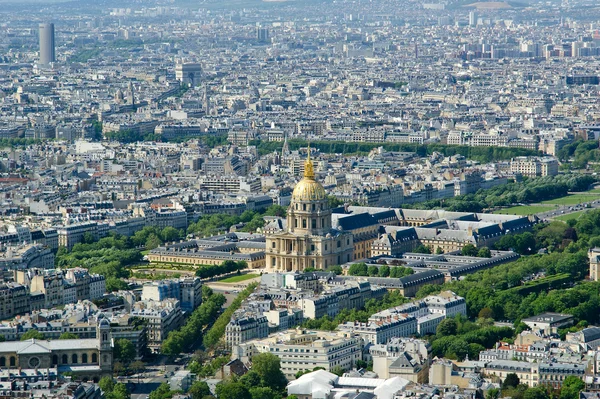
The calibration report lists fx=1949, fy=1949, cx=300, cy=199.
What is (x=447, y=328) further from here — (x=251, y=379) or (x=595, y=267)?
(x=595, y=267)

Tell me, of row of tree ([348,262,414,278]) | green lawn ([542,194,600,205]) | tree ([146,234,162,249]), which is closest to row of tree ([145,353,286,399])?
row of tree ([348,262,414,278])

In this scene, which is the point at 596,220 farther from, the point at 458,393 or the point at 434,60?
the point at 434,60

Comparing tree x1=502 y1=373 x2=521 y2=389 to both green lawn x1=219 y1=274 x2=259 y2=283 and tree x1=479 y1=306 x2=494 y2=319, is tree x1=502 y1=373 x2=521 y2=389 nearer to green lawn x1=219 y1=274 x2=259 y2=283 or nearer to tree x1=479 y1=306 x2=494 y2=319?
tree x1=479 y1=306 x2=494 y2=319

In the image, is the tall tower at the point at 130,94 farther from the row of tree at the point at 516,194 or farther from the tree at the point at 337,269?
the tree at the point at 337,269

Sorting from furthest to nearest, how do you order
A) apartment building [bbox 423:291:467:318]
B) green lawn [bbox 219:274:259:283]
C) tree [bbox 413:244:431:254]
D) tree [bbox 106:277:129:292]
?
tree [bbox 413:244:431:254], green lawn [bbox 219:274:259:283], tree [bbox 106:277:129:292], apartment building [bbox 423:291:467:318]

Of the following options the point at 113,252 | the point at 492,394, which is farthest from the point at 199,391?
the point at 113,252

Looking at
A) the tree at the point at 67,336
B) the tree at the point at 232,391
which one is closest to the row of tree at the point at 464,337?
the tree at the point at 232,391
